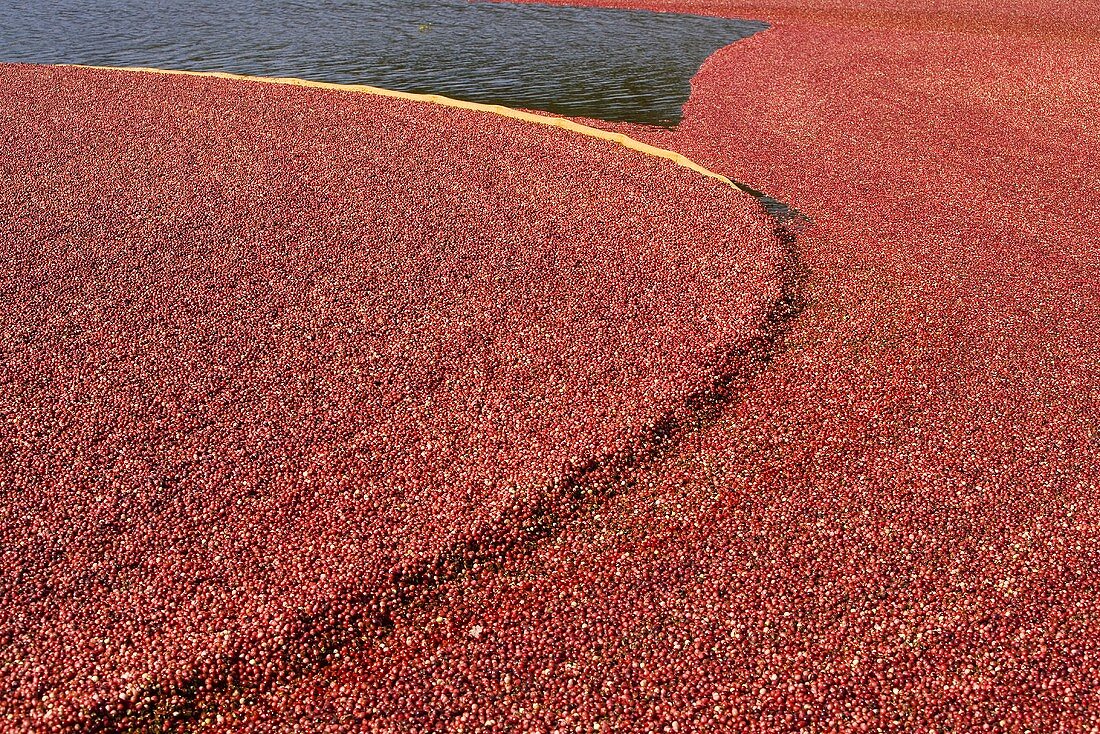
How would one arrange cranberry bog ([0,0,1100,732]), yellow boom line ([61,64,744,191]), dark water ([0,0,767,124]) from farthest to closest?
1. dark water ([0,0,767,124])
2. yellow boom line ([61,64,744,191])
3. cranberry bog ([0,0,1100,732])

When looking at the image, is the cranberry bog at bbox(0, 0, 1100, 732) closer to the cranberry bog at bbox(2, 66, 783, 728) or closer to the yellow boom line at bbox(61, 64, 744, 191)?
the cranberry bog at bbox(2, 66, 783, 728)

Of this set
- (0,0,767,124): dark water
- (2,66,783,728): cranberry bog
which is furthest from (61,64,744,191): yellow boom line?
(0,0,767,124): dark water

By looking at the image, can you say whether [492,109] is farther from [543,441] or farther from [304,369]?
[543,441]

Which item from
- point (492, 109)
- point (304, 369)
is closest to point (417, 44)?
point (492, 109)

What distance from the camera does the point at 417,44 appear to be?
16.3 meters

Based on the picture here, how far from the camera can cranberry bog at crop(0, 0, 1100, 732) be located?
374cm

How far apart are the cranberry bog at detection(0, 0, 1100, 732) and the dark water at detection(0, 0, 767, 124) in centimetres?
413

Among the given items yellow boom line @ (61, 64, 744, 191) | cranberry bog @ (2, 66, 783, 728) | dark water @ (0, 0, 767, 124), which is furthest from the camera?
dark water @ (0, 0, 767, 124)

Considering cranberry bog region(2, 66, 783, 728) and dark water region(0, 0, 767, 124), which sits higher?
dark water region(0, 0, 767, 124)

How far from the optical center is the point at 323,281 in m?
6.85

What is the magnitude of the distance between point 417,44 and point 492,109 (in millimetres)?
5750

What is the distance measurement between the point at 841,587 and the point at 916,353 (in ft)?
8.16

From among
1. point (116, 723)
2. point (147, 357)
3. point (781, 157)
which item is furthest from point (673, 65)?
point (116, 723)

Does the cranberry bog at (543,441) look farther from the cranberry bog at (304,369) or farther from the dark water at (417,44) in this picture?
the dark water at (417,44)
